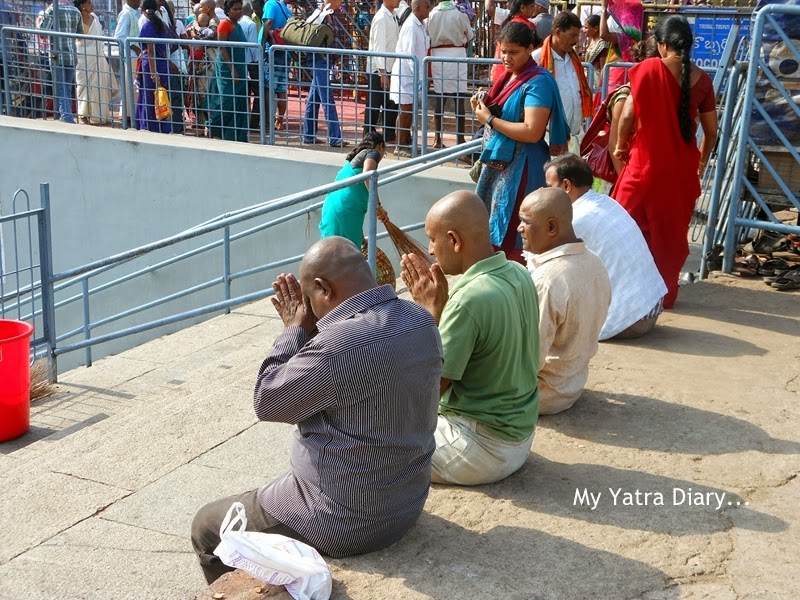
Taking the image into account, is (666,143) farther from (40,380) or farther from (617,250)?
(40,380)

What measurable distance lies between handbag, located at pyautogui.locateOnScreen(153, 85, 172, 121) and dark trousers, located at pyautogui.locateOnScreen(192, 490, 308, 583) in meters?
8.28

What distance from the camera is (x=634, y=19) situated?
8.86 metres

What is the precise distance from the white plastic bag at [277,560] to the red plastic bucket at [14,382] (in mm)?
3222

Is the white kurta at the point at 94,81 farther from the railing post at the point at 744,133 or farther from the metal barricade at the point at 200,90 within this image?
the railing post at the point at 744,133

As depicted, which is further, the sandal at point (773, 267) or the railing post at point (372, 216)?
the sandal at point (773, 267)

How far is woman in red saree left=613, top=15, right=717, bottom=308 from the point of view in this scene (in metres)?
5.96

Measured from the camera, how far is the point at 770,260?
702 cm

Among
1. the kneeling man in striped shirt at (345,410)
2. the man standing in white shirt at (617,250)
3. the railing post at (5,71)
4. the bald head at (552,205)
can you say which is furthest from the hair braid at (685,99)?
the railing post at (5,71)

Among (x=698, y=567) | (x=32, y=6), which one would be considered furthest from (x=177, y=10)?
(x=698, y=567)

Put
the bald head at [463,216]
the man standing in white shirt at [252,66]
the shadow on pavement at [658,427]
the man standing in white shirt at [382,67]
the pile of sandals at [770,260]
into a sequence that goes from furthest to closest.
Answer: the man standing in white shirt at [252,66], the man standing in white shirt at [382,67], the pile of sandals at [770,260], the shadow on pavement at [658,427], the bald head at [463,216]

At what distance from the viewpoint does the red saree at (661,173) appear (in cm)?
598

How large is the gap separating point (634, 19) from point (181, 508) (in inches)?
266

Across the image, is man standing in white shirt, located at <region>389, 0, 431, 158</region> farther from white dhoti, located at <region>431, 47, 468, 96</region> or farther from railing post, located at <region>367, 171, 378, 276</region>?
railing post, located at <region>367, 171, 378, 276</region>

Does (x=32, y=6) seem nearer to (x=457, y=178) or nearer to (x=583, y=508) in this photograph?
(x=457, y=178)
